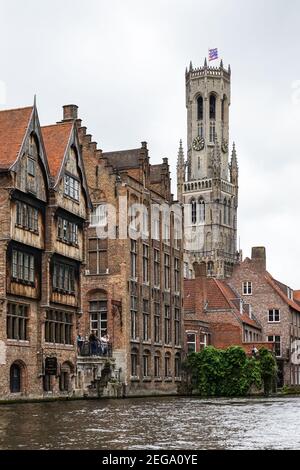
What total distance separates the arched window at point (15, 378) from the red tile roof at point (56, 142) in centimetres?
1086

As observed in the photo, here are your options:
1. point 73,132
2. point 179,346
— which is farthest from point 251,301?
point 73,132

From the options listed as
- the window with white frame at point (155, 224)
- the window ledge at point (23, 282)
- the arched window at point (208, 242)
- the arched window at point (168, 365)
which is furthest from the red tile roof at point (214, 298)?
the arched window at point (208, 242)

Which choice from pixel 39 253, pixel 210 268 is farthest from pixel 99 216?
pixel 210 268

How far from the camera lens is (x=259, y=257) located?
8962cm

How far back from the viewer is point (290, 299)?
3688 inches

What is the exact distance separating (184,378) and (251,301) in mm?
19332

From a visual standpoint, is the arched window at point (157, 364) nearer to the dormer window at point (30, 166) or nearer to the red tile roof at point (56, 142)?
the red tile roof at point (56, 142)

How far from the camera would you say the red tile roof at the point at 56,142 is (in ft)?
161

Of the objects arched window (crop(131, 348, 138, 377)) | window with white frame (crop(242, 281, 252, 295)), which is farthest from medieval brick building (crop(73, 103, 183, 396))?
window with white frame (crop(242, 281, 252, 295))

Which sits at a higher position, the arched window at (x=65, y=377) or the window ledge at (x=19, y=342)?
the window ledge at (x=19, y=342)

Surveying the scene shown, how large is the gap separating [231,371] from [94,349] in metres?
10.9

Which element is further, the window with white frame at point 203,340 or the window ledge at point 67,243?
the window with white frame at point 203,340

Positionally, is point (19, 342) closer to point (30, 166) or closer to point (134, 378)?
point (30, 166)
